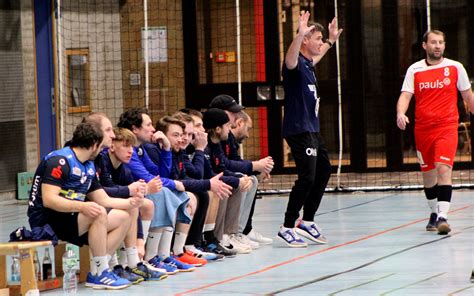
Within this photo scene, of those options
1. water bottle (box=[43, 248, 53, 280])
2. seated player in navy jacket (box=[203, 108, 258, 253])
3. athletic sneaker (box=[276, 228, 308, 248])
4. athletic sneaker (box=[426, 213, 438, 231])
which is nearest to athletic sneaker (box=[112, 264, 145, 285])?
water bottle (box=[43, 248, 53, 280])

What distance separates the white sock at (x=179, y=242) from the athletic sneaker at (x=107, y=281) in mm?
928

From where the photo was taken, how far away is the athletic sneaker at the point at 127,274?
7.10 m

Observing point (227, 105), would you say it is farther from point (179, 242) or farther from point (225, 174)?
point (179, 242)

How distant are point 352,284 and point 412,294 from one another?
55cm

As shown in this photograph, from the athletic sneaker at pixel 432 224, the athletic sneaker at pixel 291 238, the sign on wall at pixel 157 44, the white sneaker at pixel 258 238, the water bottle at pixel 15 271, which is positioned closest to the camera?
the water bottle at pixel 15 271

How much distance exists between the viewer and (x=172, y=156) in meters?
8.04

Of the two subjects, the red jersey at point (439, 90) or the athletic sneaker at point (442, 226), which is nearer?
the athletic sneaker at point (442, 226)

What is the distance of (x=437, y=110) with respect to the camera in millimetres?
9320

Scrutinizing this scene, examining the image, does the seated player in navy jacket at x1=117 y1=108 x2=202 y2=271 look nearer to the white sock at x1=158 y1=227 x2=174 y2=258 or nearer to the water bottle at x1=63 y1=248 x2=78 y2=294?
the white sock at x1=158 y1=227 x2=174 y2=258

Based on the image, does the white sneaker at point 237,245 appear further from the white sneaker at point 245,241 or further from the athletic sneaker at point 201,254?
the athletic sneaker at point 201,254

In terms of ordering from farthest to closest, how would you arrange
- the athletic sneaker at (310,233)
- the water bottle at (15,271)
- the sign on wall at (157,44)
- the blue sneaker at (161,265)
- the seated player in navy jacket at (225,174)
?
the sign on wall at (157,44) → the athletic sneaker at (310,233) → the seated player in navy jacket at (225,174) → the blue sneaker at (161,265) → the water bottle at (15,271)

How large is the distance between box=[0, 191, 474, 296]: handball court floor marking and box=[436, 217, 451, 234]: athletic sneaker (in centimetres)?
8

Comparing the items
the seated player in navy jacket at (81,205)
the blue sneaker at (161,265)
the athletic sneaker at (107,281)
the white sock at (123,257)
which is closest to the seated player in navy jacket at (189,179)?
the blue sneaker at (161,265)

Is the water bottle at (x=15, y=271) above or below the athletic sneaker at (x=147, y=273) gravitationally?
above
